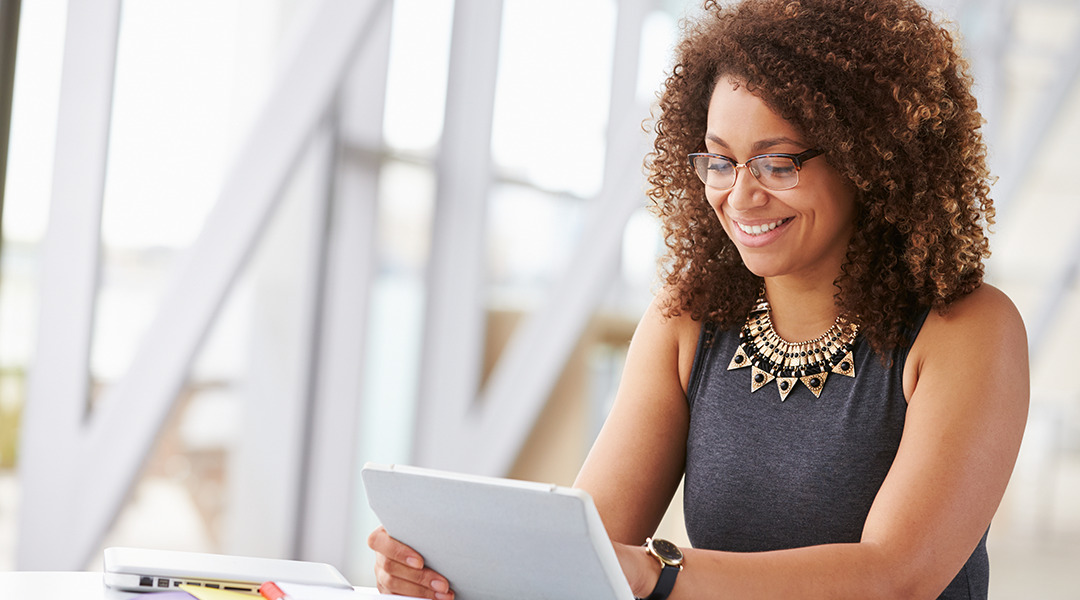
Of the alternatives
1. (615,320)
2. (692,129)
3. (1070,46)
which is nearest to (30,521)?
(692,129)

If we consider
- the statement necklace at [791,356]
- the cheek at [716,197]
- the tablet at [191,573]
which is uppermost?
the cheek at [716,197]

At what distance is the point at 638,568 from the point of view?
1.16 m

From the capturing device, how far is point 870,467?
1.46m

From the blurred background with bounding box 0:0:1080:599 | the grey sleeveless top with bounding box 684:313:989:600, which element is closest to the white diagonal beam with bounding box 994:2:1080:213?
the blurred background with bounding box 0:0:1080:599

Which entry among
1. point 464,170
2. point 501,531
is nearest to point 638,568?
point 501,531

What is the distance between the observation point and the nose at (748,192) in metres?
1.48

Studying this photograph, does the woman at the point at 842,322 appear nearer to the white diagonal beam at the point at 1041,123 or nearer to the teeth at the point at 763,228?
the teeth at the point at 763,228

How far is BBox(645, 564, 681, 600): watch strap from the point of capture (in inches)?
46.9

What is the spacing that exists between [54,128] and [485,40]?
5.35 ft

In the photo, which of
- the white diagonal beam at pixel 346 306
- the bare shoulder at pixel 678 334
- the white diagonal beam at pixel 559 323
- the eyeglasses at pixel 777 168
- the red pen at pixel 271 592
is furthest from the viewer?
the white diagonal beam at pixel 559 323

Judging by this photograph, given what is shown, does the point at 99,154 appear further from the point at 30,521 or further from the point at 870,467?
the point at 870,467

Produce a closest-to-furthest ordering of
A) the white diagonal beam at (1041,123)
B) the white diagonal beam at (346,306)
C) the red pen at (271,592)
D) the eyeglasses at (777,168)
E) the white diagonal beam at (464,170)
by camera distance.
A: 1. the red pen at (271,592)
2. the eyeglasses at (777,168)
3. the white diagonal beam at (346,306)
4. the white diagonal beam at (464,170)
5. the white diagonal beam at (1041,123)

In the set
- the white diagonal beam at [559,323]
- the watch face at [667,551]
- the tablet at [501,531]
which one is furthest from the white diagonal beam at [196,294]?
the white diagonal beam at [559,323]

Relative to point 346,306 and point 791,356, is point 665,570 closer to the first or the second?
point 791,356
